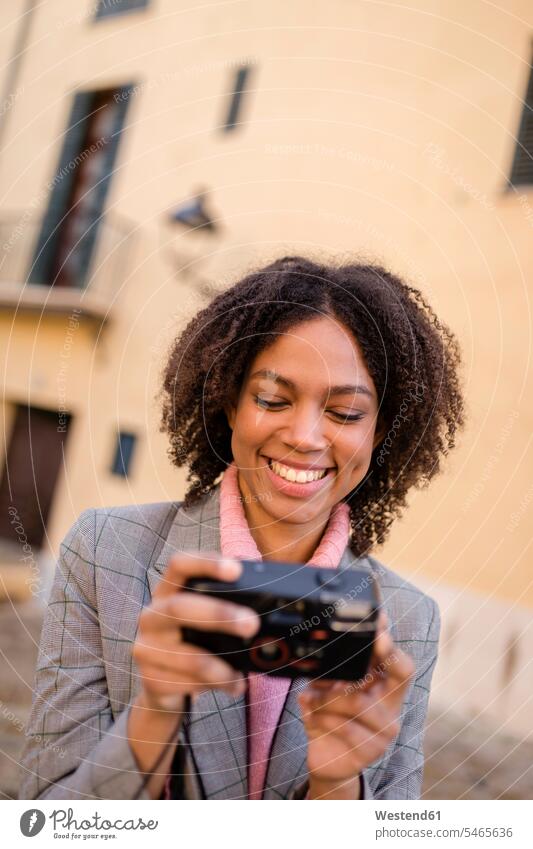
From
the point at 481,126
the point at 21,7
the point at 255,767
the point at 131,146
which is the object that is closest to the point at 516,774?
the point at 255,767

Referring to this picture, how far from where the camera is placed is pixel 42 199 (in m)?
0.84

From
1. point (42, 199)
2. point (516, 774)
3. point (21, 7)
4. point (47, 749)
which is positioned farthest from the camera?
point (516, 774)

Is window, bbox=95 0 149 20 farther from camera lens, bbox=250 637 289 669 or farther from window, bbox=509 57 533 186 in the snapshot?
camera lens, bbox=250 637 289 669

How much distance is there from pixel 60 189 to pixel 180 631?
663 millimetres

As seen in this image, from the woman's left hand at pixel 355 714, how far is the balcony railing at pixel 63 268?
52 centimetres

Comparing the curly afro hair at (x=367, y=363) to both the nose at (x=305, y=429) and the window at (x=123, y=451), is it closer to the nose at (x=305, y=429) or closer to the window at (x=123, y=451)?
the nose at (x=305, y=429)

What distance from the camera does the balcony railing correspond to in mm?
802

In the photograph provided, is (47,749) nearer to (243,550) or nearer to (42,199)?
(243,550)

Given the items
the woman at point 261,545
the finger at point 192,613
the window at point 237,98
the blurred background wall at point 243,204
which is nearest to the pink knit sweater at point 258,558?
the woman at point 261,545

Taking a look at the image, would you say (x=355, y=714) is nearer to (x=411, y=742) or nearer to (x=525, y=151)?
(x=411, y=742)

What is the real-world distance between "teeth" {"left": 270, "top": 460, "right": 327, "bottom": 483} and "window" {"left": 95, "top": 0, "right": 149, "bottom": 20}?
57 cm

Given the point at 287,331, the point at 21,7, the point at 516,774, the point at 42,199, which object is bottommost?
the point at 516,774

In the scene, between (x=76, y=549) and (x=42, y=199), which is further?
(x=42, y=199)

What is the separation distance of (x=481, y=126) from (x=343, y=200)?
0.19 metres
